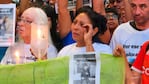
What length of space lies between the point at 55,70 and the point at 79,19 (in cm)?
71

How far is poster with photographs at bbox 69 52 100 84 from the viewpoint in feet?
6.88

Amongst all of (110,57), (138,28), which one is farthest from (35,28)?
(138,28)

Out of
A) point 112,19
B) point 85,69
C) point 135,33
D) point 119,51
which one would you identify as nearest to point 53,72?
point 85,69

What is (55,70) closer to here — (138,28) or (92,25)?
(92,25)

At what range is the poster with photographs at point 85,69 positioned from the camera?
2.10m

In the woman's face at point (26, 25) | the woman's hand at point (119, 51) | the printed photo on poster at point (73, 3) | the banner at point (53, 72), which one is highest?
the printed photo on poster at point (73, 3)

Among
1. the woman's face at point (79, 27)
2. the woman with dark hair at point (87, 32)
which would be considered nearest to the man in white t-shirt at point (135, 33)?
the woman with dark hair at point (87, 32)

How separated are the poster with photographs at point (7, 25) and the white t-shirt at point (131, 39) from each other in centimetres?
77

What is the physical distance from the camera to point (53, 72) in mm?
2160

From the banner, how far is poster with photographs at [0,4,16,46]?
2.12ft

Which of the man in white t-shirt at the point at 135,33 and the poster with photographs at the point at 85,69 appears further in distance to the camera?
the man in white t-shirt at the point at 135,33

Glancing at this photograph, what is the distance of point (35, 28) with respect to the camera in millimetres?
2406

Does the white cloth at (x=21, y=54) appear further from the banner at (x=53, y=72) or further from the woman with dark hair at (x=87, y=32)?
the banner at (x=53, y=72)

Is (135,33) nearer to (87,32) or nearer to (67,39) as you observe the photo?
(87,32)
